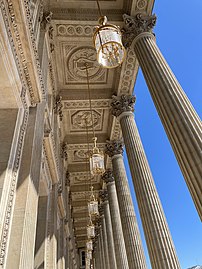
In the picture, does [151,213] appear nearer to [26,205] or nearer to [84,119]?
[26,205]

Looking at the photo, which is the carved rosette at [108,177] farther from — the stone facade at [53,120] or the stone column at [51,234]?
the stone column at [51,234]

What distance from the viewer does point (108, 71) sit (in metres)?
9.84

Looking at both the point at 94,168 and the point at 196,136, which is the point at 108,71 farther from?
the point at 196,136

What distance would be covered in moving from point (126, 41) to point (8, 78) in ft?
15.3

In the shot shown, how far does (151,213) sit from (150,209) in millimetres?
105

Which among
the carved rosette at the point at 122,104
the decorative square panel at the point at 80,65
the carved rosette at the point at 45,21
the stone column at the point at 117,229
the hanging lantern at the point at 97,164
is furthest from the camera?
the stone column at the point at 117,229

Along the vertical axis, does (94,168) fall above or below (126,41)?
below

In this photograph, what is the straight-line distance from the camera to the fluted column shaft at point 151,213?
4744mm

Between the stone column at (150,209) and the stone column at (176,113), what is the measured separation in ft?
6.03

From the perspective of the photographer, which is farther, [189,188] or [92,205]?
[92,205]

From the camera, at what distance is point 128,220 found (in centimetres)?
780

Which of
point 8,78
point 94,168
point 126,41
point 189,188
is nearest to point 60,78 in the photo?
point 126,41

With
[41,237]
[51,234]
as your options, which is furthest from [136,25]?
[51,234]

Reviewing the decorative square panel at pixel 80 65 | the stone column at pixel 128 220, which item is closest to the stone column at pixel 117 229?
the stone column at pixel 128 220
